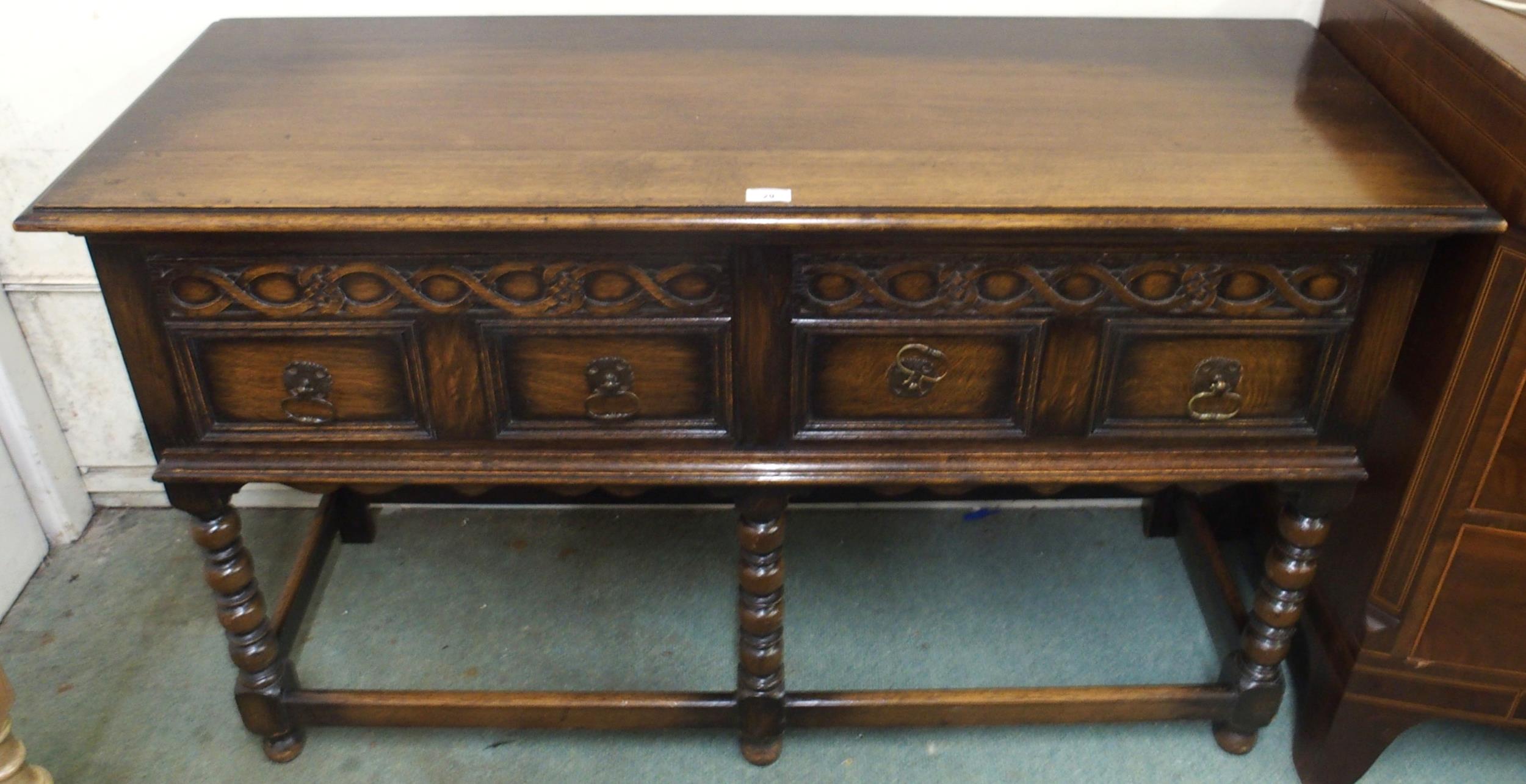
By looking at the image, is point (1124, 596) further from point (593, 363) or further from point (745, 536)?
point (593, 363)

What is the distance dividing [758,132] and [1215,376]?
1.62ft

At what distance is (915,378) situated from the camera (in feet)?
3.76

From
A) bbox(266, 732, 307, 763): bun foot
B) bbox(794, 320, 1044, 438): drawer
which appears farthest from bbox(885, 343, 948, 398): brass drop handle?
bbox(266, 732, 307, 763): bun foot

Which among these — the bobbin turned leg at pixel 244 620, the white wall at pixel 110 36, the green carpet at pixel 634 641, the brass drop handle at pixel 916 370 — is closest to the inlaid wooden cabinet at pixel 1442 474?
the green carpet at pixel 634 641

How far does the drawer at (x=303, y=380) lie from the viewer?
111 cm

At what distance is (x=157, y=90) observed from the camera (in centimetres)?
124

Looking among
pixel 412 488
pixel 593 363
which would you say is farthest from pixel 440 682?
pixel 593 363

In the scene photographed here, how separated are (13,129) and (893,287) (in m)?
1.22

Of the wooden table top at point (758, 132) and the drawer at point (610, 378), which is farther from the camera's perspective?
the drawer at point (610, 378)

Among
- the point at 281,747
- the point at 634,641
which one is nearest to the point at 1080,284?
the point at 634,641

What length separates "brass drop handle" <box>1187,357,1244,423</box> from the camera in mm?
1142

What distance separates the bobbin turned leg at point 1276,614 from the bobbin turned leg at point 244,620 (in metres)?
1.13

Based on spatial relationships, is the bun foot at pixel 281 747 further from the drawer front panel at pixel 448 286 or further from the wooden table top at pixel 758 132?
the wooden table top at pixel 758 132

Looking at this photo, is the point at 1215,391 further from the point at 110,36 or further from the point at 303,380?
the point at 110,36
